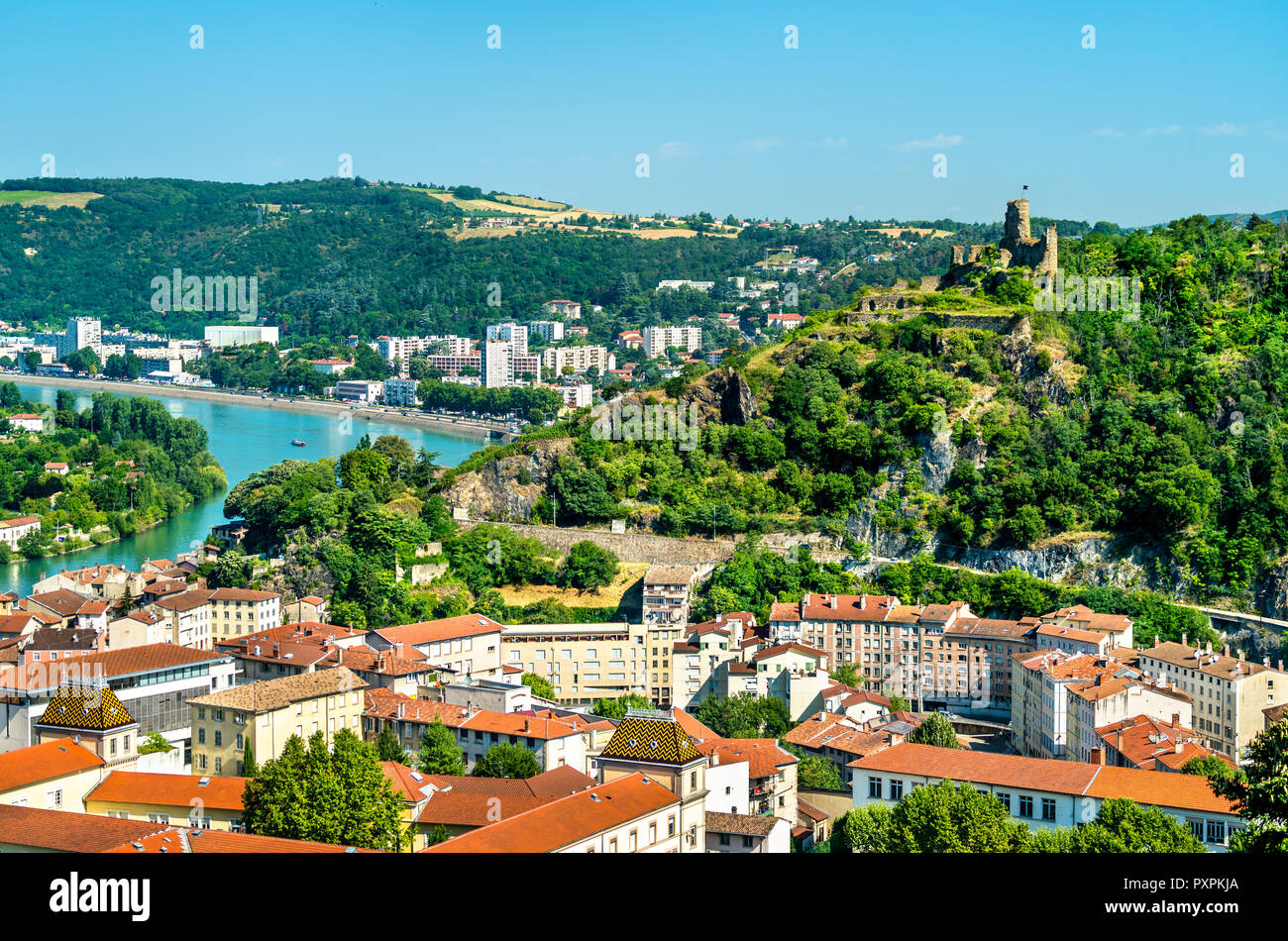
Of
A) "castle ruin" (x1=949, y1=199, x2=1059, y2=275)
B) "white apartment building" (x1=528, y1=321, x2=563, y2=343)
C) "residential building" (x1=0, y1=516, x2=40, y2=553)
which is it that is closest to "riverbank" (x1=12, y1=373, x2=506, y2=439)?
"white apartment building" (x1=528, y1=321, x2=563, y2=343)

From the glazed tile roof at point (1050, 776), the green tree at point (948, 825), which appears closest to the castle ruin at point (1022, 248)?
the glazed tile roof at point (1050, 776)

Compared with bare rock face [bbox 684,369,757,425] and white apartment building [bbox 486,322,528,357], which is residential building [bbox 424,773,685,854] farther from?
white apartment building [bbox 486,322,528,357]

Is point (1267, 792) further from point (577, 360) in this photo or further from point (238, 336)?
point (238, 336)

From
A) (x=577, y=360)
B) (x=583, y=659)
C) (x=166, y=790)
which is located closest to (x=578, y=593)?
(x=583, y=659)

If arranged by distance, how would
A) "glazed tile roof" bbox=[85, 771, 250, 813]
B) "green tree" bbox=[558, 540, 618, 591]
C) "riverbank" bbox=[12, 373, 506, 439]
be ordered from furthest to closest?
1. "riverbank" bbox=[12, 373, 506, 439]
2. "green tree" bbox=[558, 540, 618, 591]
3. "glazed tile roof" bbox=[85, 771, 250, 813]

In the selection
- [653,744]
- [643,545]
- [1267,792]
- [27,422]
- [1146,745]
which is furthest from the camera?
[27,422]

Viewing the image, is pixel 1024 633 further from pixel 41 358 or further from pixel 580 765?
pixel 41 358
